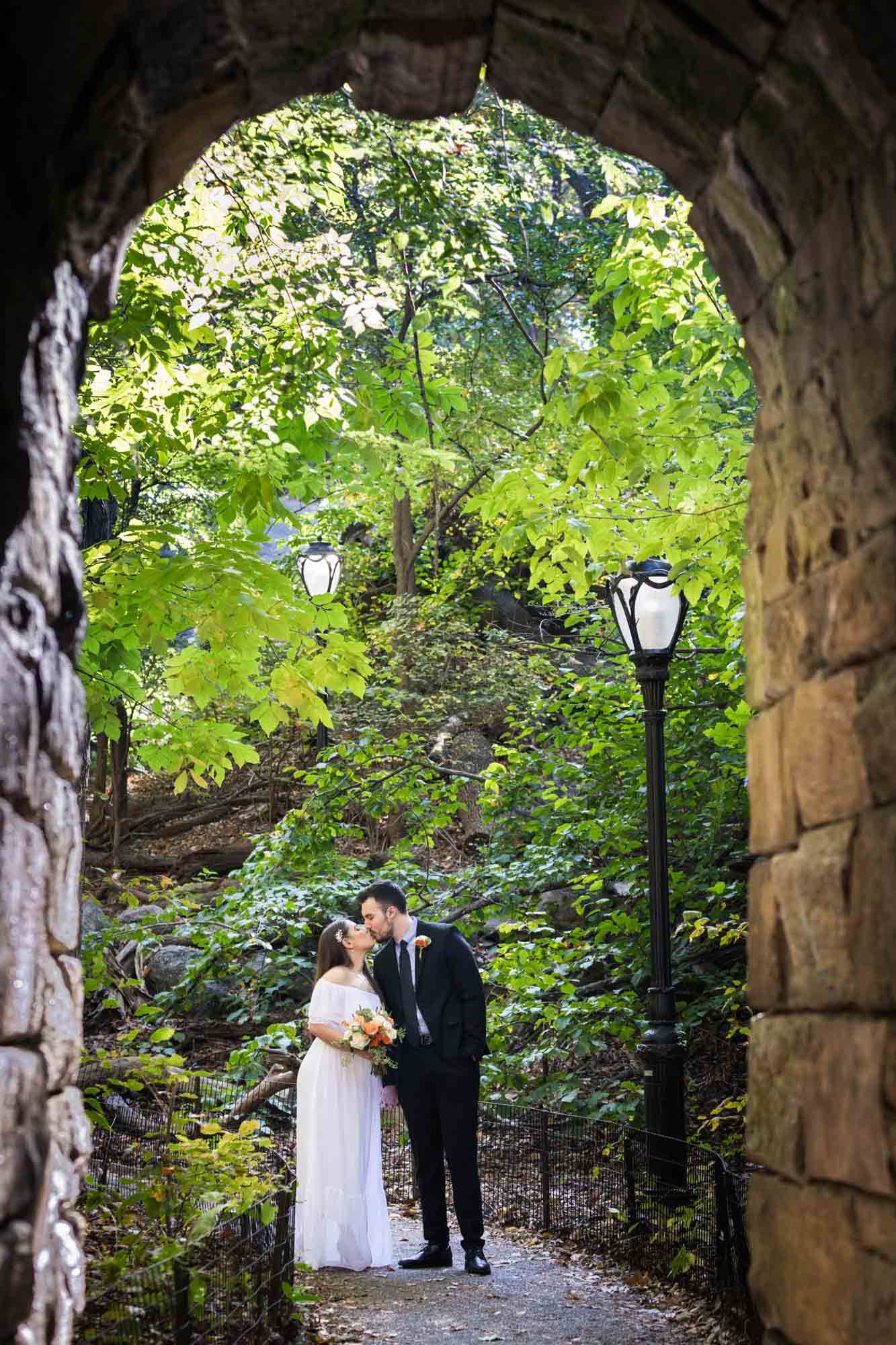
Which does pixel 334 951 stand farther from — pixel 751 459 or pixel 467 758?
pixel 467 758

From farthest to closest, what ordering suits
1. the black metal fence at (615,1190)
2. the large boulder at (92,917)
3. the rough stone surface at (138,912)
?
the rough stone surface at (138,912) < the large boulder at (92,917) < the black metal fence at (615,1190)

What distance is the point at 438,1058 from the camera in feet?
20.4

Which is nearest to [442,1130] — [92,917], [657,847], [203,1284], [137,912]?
[657,847]

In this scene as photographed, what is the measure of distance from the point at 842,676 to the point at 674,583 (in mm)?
4423

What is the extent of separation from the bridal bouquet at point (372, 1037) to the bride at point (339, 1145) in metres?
0.07

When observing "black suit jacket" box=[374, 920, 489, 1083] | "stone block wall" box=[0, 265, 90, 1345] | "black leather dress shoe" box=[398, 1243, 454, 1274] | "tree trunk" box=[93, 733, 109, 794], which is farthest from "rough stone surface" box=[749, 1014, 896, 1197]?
"tree trunk" box=[93, 733, 109, 794]

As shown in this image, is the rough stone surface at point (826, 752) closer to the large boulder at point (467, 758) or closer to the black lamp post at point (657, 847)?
the black lamp post at point (657, 847)

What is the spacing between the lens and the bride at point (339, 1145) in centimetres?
630

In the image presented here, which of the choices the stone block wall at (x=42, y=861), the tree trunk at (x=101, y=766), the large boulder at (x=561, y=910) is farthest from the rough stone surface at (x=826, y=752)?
the tree trunk at (x=101, y=766)

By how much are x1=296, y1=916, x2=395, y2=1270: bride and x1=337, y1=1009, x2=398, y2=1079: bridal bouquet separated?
0.24ft

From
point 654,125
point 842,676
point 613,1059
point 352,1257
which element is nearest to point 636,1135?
point 352,1257

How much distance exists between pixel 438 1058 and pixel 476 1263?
98cm

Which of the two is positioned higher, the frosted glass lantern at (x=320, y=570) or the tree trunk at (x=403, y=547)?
the tree trunk at (x=403, y=547)

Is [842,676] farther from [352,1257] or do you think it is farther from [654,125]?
[352,1257]
